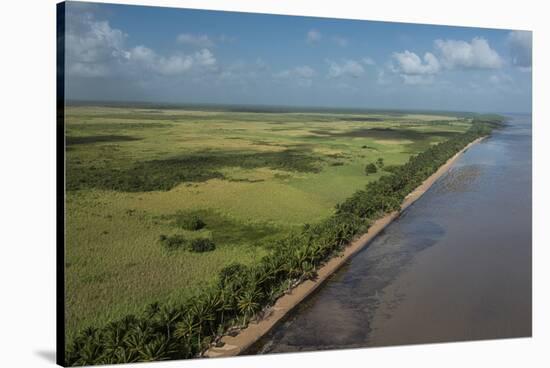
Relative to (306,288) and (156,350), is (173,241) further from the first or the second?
(306,288)

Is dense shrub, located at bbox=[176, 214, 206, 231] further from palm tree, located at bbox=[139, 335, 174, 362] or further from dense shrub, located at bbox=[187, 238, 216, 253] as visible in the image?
palm tree, located at bbox=[139, 335, 174, 362]

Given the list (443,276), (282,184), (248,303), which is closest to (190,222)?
(248,303)

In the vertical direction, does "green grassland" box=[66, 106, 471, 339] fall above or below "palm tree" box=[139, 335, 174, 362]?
above

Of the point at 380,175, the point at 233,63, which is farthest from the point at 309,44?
the point at 380,175

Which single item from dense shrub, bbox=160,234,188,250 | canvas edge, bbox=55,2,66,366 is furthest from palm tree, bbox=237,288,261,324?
canvas edge, bbox=55,2,66,366

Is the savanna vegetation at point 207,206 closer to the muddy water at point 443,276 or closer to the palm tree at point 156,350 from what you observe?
the palm tree at point 156,350

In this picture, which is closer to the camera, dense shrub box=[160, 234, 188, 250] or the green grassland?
the green grassland
